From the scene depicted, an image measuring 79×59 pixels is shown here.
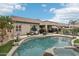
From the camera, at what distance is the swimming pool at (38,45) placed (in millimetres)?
2096

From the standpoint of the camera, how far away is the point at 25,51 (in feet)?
6.92

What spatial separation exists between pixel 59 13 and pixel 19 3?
0.46 metres

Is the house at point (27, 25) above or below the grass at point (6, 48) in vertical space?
above

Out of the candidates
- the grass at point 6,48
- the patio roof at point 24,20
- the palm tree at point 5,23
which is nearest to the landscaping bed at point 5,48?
the grass at point 6,48

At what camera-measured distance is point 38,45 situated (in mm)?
2092

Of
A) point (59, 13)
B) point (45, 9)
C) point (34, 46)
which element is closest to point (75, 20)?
point (59, 13)

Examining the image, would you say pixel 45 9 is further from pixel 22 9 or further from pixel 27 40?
pixel 27 40

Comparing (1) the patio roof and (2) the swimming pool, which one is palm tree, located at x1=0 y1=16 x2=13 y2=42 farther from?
(2) the swimming pool

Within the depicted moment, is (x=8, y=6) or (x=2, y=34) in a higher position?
(x=8, y=6)

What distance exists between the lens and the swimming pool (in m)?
2.10

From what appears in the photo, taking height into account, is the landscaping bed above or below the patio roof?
below

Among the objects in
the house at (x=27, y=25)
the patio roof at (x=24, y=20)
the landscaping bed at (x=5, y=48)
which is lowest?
the landscaping bed at (x=5, y=48)

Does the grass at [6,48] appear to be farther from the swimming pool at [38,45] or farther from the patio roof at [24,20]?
the patio roof at [24,20]

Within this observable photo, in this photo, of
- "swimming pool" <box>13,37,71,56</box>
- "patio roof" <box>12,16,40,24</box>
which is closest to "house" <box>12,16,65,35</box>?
"patio roof" <box>12,16,40,24</box>
